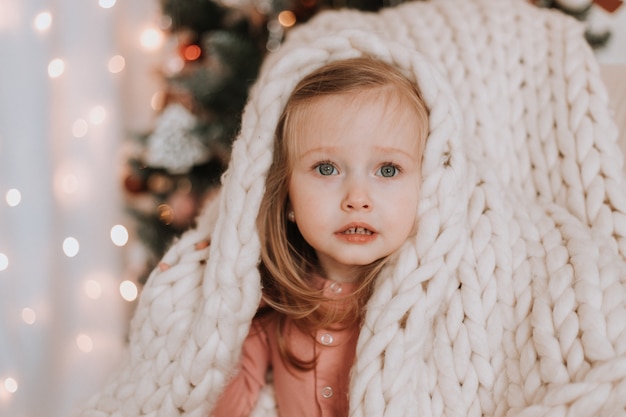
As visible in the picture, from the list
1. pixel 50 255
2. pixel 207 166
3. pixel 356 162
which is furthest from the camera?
pixel 50 255

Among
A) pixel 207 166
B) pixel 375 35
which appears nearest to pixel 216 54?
pixel 207 166

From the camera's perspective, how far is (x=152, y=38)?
150cm

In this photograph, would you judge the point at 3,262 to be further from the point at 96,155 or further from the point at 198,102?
the point at 198,102

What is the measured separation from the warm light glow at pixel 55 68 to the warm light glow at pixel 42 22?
0.24 feet

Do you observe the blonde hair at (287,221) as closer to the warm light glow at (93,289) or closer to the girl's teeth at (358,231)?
the girl's teeth at (358,231)

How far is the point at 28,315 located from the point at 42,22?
0.69 m

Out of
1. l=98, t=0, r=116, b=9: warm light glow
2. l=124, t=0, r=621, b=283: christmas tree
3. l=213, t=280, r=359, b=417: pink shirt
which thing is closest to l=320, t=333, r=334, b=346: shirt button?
l=213, t=280, r=359, b=417: pink shirt

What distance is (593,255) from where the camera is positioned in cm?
70

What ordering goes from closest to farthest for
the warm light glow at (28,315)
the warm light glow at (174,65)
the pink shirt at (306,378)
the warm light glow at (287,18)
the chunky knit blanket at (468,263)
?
the chunky knit blanket at (468,263), the pink shirt at (306,378), the warm light glow at (287,18), the warm light glow at (174,65), the warm light glow at (28,315)

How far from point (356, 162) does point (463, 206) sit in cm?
14

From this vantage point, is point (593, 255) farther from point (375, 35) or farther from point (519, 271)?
point (375, 35)

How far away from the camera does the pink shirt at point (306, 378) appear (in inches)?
31.3

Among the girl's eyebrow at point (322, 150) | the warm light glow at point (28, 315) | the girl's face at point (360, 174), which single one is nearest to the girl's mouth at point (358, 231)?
the girl's face at point (360, 174)

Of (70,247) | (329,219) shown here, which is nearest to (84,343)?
(70,247)
